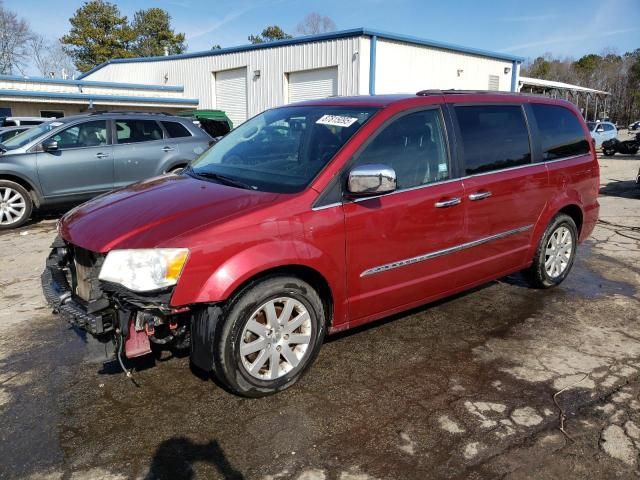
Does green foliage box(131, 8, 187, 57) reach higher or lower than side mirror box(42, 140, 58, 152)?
higher

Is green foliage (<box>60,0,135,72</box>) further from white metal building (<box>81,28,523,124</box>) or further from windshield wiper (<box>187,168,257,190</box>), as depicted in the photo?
windshield wiper (<box>187,168,257,190</box>)

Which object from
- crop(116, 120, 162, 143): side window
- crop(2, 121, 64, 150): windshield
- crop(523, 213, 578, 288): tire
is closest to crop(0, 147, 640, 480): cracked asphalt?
crop(523, 213, 578, 288): tire

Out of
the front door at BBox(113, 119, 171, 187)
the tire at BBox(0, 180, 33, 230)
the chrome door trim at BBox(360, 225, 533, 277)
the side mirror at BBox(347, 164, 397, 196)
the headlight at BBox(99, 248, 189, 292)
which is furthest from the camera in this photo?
the front door at BBox(113, 119, 171, 187)

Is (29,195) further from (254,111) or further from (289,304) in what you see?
(254,111)

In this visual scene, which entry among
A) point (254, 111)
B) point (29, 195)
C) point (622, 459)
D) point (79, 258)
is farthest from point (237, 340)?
point (254, 111)

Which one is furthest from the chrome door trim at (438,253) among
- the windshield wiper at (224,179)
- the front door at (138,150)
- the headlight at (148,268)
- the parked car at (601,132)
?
the parked car at (601,132)

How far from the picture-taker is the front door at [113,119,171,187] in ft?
29.0

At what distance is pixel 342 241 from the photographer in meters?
3.30

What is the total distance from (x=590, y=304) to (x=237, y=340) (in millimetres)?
3492

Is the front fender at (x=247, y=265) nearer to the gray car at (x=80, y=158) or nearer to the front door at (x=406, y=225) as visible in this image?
the front door at (x=406, y=225)

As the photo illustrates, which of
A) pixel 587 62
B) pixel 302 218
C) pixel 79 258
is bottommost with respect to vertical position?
pixel 79 258

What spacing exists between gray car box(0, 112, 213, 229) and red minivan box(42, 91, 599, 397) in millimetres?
5021

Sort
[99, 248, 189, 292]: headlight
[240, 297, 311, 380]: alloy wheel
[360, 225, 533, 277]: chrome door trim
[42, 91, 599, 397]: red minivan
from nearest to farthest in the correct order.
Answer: [99, 248, 189, 292]: headlight
[42, 91, 599, 397]: red minivan
[240, 297, 311, 380]: alloy wheel
[360, 225, 533, 277]: chrome door trim

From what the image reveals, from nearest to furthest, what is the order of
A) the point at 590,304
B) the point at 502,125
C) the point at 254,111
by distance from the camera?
the point at 502,125 → the point at 590,304 → the point at 254,111
